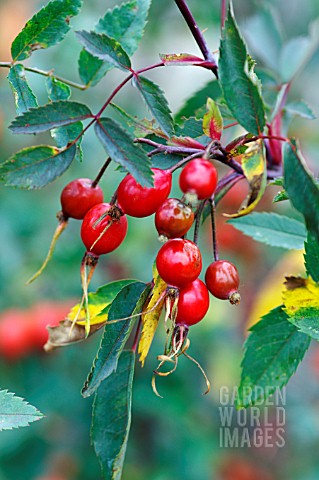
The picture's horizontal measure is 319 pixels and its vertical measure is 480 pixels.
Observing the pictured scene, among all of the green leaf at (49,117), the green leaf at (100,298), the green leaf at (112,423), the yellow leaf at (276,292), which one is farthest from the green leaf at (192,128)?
the yellow leaf at (276,292)

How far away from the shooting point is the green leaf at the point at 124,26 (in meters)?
1.02

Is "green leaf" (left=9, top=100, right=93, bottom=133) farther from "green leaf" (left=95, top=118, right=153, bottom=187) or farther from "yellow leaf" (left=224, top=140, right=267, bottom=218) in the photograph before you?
"yellow leaf" (left=224, top=140, right=267, bottom=218)

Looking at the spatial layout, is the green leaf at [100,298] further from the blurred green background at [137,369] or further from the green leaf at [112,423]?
the blurred green background at [137,369]

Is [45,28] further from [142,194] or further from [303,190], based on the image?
[303,190]

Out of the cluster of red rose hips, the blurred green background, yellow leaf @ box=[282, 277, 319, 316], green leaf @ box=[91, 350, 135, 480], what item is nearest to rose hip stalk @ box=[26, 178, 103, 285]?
the cluster of red rose hips

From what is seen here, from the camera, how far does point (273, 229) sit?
126 cm

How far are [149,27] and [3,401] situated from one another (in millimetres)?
2320

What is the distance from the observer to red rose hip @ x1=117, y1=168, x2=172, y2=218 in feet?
2.61

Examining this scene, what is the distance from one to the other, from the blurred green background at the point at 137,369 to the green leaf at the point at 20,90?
1.23 m

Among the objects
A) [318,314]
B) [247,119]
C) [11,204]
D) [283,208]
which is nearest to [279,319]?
[318,314]

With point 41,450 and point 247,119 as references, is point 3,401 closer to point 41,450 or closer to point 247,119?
point 247,119

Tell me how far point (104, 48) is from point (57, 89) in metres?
0.17

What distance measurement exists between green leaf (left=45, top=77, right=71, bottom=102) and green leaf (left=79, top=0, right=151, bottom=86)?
3.2 inches

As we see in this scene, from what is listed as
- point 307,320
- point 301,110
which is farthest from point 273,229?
point 307,320
